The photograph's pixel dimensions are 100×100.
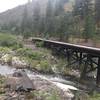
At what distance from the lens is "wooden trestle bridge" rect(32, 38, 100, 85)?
15.3 metres

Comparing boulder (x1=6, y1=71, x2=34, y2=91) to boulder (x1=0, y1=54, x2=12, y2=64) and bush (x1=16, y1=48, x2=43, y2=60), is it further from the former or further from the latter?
bush (x1=16, y1=48, x2=43, y2=60)

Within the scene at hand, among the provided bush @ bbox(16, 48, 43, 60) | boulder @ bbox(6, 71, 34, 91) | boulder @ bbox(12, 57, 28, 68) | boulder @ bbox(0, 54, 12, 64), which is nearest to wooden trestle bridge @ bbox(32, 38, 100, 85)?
bush @ bbox(16, 48, 43, 60)

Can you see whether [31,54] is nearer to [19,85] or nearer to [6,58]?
[6,58]

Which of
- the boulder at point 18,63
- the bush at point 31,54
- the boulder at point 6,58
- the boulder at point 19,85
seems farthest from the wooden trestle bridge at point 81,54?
the boulder at point 19,85

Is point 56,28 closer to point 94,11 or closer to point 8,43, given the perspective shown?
point 94,11

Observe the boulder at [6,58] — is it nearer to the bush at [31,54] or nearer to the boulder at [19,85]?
the bush at [31,54]

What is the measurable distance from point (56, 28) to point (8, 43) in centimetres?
1389

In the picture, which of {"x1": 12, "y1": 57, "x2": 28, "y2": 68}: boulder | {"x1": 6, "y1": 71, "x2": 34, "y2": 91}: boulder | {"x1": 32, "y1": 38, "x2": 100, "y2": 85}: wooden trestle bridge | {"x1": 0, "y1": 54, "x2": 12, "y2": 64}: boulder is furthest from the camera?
{"x1": 0, "y1": 54, "x2": 12, "y2": 64}: boulder

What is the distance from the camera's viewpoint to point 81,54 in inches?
728

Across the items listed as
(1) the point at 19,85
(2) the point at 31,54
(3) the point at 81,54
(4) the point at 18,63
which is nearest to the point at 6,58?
(4) the point at 18,63

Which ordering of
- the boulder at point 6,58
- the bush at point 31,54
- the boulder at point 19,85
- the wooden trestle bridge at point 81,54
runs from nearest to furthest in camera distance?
the boulder at point 19,85
the wooden trestle bridge at point 81,54
the boulder at point 6,58
the bush at point 31,54

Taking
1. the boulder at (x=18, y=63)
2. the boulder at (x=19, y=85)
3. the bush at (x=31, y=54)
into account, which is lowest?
the boulder at (x=18, y=63)

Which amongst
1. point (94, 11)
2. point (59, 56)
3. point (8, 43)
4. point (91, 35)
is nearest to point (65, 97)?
point (59, 56)

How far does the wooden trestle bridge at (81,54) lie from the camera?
15309 mm
